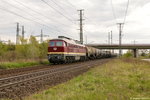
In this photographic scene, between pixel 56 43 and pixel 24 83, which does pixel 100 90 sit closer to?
pixel 24 83

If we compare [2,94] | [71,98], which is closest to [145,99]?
[71,98]

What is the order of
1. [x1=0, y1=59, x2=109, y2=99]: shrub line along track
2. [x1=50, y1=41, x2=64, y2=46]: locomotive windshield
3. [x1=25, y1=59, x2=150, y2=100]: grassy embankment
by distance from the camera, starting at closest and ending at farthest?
[x1=25, y1=59, x2=150, y2=100]: grassy embankment < [x1=0, y1=59, x2=109, y2=99]: shrub line along track < [x1=50, y1=41, x2=64, y2=46]: locomotive windshield

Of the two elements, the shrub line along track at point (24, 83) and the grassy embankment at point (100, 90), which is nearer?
the grassy embankment at point (100, 90)

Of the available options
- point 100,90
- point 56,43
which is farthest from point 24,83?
point 56,43

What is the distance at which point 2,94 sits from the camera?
8703 mm

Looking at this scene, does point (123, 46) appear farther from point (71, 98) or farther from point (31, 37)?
point (71, 98)

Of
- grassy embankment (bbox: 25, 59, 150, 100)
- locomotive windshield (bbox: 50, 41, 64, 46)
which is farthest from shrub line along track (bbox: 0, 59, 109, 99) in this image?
locomotive windshield (bbox: 50, 41, 64, 46)

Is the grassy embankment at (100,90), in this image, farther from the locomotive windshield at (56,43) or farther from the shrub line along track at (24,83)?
the locomotive windshield at (56,43)

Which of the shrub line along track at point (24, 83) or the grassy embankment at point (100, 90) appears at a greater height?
the grassy embankment at point (100, 90)

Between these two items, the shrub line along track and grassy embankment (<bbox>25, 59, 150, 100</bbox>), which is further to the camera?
the shrub line along track

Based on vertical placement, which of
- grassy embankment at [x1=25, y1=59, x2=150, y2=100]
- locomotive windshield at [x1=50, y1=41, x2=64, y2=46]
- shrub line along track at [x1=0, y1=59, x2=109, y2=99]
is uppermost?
locomotive windshield at [x1=50, y1=41, x2=64, y2=46]

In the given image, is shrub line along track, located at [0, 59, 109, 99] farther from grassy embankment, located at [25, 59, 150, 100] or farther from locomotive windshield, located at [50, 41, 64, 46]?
locomotive windshield, located at [50, 41, 64, 46]

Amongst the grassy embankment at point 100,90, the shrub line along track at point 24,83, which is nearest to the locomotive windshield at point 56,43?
Answer: the shrub line along track at point 24,83

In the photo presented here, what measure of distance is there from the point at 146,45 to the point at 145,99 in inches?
3329
